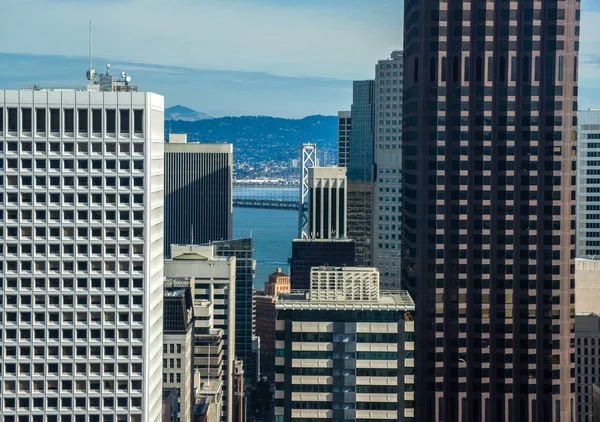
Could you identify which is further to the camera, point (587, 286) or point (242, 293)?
point (242, 293)

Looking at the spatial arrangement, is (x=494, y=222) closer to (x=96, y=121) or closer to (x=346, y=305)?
(x=346, y=305)

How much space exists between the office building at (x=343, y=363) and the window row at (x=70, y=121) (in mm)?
17019

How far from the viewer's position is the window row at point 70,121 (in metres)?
49.7

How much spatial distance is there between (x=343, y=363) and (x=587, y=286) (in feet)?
172

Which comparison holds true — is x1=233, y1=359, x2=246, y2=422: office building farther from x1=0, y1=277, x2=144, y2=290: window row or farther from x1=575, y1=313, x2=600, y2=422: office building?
x1=0, y1=277, x2=144, y2=290: window row

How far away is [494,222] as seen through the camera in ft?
248

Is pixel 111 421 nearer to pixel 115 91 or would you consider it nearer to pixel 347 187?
pixel 115 91

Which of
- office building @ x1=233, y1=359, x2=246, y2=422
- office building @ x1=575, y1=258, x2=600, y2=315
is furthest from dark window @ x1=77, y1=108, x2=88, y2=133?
office building @ x1=233, y1=359, x2=246, y2=422

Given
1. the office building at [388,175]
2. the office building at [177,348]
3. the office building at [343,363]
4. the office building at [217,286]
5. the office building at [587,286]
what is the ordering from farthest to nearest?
the office building at [388,175]
the office building at [217,286]
the office building at [587,286]
the office building at [177,348]
the office building at [343,363]

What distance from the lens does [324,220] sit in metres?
198

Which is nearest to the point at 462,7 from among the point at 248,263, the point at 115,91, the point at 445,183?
the point at 445,183

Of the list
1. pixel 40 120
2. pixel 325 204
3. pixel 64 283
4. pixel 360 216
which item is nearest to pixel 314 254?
pixel 360 216

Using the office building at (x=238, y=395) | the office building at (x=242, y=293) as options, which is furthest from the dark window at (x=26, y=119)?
the office building at (x=242, y=293)

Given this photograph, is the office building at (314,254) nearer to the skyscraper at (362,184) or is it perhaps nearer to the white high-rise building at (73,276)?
the skyscraper at (362,184)
